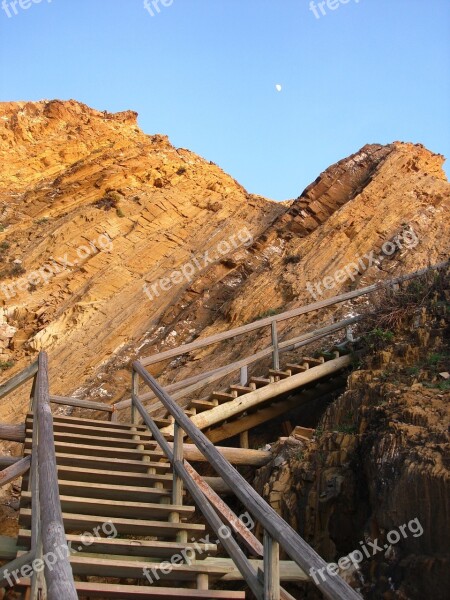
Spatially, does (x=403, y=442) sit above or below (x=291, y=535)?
above

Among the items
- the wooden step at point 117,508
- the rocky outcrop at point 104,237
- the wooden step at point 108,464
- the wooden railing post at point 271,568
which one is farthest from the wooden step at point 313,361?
the wooden railing post at point 271,568

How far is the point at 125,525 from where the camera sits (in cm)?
499

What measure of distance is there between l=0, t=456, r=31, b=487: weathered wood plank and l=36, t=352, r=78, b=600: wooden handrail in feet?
1.68

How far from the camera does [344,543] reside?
5.91m

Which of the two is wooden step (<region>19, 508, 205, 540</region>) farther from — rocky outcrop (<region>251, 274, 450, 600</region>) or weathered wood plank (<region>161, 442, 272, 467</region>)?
weathered wood plank (<region>161, 442, 272, 467</region>)

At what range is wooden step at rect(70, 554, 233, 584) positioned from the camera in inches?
171

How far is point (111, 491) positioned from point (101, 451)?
38.4 inches

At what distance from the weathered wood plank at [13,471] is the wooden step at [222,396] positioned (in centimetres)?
401

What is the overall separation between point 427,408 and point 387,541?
60.0 inches

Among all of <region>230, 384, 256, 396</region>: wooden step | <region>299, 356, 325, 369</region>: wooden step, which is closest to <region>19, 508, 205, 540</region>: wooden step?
<region>230, 384, 256, 396</region>: wooden step

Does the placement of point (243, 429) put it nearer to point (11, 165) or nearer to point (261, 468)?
point (261, 468)

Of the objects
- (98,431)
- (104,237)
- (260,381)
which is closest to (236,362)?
(260,381)

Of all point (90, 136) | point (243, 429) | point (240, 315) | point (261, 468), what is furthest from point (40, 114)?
point (261, 468)

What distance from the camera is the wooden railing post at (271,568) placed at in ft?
10.8
